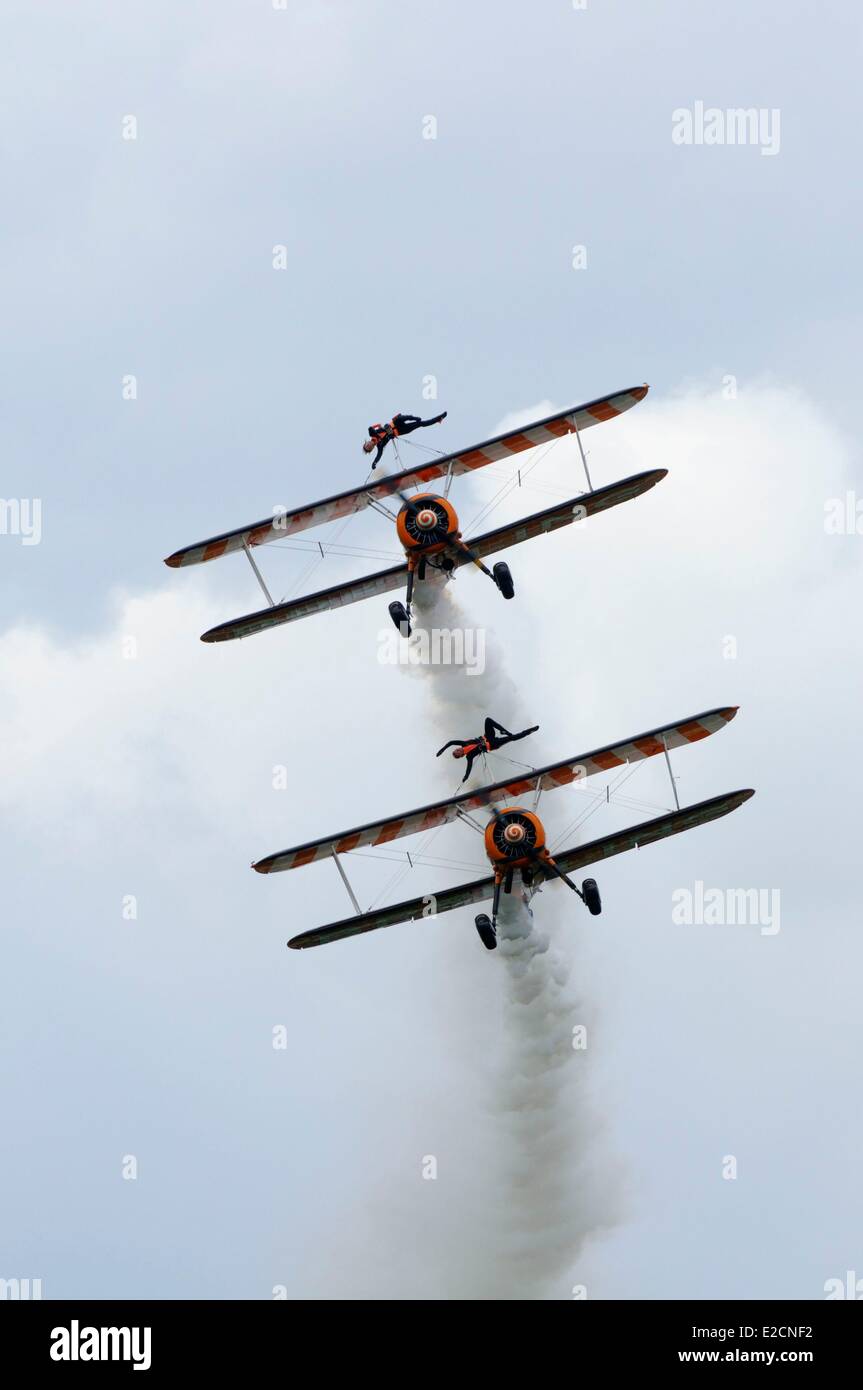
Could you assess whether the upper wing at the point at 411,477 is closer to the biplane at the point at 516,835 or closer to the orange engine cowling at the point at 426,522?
the orange engine cowling at the point at 426,522

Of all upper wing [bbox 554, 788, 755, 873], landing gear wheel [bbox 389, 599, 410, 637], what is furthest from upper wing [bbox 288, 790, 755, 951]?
landing gear wheel [bbox 389, 599, 410, 637]

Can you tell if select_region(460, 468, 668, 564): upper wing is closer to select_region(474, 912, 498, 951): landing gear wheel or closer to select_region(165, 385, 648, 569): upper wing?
select_region(165, 385, 648, 569): upper wing

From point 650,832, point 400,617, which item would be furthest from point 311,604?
point 650,832

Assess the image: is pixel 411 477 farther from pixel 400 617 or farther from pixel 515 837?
pixel 515 837

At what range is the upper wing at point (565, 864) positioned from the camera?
7619 centimetres

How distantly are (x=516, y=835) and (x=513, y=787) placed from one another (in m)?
2.71

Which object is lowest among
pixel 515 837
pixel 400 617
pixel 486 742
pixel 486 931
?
pixel 486 931

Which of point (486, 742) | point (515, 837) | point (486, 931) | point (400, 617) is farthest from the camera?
point (400, 617)

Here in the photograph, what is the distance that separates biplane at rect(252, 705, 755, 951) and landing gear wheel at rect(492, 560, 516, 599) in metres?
4.38

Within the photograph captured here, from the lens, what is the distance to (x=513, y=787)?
253 feet

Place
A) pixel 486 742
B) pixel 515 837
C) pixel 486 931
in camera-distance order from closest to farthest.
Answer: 1. pixel 486 931
2. pixel 515 837
3. pixel 486 742

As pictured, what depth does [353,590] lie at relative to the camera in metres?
81.1
